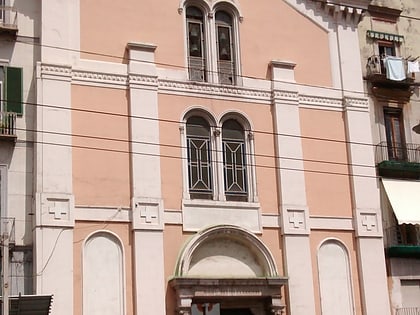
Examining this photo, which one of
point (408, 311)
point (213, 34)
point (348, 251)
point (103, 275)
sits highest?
point (213, 34)

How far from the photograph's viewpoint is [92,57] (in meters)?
22.7

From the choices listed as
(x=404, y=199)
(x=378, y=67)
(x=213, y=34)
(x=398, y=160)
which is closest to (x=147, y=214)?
(x=213, y=34)

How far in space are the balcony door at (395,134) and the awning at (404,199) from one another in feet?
3.51

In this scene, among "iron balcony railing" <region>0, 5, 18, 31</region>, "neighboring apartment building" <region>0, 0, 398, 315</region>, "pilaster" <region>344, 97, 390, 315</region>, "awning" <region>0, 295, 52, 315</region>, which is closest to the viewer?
"awning" <region>0, 295, 52, 315</region>

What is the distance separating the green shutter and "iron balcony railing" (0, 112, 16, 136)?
0.81 ft

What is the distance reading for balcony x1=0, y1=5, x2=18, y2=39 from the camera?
21.7m

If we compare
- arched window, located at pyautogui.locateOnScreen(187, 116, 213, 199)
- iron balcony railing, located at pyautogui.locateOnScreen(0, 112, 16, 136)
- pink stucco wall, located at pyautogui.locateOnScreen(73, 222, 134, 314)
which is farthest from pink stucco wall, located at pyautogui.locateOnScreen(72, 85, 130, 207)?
arched window, located at pyautogui.locateOnScreen(187, 116, 213, 199)

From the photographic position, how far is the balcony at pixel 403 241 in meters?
25.0

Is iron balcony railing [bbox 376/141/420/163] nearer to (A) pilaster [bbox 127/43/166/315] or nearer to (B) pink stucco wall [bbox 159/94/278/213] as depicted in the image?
(B) pink stucco wall [bbox 159/94/278/213]

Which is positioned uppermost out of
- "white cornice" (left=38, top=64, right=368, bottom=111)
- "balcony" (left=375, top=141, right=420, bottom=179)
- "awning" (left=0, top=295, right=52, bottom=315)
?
"white cornice" (left=38, top=64, right=368, bottom=111)

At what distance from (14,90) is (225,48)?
7.00m

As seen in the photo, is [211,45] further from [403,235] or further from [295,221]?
[403,235]

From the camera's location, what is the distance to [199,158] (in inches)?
921

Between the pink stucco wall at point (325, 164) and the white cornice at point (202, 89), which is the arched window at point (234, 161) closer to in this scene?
the white cornice at point (202, 89)
